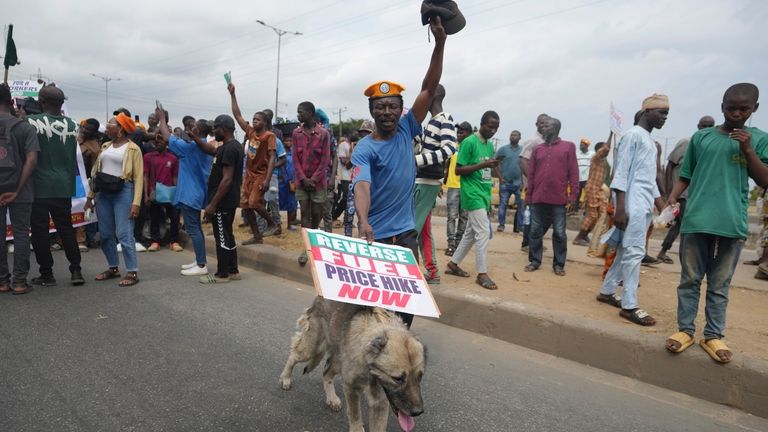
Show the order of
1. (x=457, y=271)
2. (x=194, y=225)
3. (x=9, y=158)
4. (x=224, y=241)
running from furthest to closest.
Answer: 1. (x=194, y=225)
2. (x=224, y=241)
3. (x=457, y=271)
4. (x=9, y=158)

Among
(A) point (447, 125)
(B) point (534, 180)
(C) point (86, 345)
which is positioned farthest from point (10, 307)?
(B) point (534, 180)

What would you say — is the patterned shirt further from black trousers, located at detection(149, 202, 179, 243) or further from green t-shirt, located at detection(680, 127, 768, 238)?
black trousers, located at detection(149, 202, 179, 243)

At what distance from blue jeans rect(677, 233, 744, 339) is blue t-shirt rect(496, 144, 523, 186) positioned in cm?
607

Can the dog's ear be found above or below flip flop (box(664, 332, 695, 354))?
above

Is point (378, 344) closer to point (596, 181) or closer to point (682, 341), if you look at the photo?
point (682, 341)

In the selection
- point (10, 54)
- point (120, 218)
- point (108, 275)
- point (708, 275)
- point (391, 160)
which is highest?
point (10, 54)

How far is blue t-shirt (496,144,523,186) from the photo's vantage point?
9.55 meters

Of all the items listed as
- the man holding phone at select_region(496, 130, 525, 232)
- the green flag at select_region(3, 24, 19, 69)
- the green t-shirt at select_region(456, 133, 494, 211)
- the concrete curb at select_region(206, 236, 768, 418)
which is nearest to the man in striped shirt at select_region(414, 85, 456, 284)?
the green t-shirt at select_region(456, 133, 494, 211)

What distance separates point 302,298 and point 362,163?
2903 millimetres

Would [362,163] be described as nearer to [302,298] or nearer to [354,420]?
[354,420]

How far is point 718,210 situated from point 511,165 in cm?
634

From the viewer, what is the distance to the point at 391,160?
3066 mm

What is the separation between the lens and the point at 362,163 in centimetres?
300

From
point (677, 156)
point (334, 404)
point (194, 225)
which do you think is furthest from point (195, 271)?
point (677, 156)
